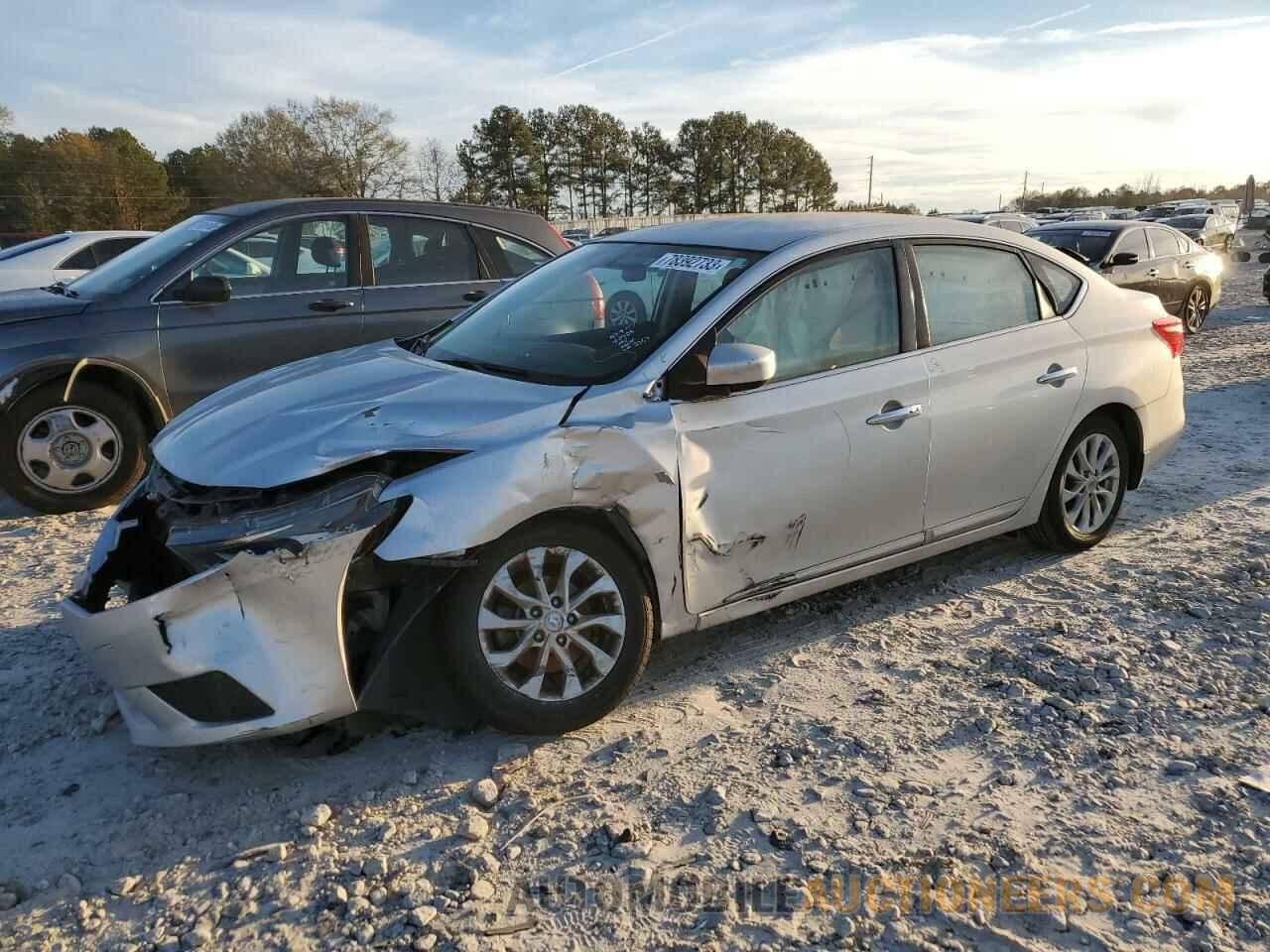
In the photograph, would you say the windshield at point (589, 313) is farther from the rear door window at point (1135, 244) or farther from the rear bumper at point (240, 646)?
the rear door window at point (1135, 244)

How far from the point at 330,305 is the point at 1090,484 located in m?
4.67

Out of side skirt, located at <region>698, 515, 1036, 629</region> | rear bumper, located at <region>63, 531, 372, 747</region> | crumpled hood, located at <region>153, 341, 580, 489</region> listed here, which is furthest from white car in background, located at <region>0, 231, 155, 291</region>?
side skirt, located at <region>698, 515, 1036, 629</region>

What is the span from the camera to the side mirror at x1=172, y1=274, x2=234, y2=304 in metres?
6.01

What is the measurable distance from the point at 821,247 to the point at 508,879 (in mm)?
2595

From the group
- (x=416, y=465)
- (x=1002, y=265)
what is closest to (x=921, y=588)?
(x=1002, y=265)

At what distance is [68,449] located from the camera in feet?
19.2

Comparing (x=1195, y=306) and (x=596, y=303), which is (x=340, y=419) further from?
(x=1195, y=306)

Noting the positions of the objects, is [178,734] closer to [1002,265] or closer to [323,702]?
[323,702]

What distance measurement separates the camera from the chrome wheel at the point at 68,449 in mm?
5770

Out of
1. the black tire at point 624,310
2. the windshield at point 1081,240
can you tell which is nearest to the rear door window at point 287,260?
the black tire at point 624,310

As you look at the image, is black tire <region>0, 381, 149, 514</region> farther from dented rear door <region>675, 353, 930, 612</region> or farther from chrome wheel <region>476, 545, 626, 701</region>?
dented rear door <region>675, 353, 930, 612</region>

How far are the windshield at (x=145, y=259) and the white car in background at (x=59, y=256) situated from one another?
5.17 m

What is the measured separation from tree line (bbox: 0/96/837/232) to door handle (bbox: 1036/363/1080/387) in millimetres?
45142

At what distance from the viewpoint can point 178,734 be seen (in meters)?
2.90
